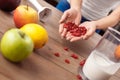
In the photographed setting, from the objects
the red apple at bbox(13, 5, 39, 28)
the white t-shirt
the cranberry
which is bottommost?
the white t-shirt

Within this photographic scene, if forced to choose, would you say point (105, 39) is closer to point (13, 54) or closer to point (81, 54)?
point (81, 54)

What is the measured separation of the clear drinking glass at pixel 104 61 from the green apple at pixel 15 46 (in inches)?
8.7

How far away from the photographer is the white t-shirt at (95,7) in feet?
5.35

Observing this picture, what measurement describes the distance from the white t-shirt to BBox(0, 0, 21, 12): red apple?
621 mm

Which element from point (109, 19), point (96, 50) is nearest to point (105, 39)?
point (96, 50)

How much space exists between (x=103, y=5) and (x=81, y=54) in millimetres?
628

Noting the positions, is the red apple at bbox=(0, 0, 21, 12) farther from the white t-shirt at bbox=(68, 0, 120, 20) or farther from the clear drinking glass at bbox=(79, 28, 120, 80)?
the white t-shirt at bbox=(68, 0, 120, 20)

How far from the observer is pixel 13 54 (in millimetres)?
835

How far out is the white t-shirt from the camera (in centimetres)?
163

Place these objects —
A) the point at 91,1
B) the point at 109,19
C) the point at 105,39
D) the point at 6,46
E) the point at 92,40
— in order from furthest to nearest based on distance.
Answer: the point at 91,1 < the point at 109,19 < the point at 92,40 < the point at 105,39 < the point at 6,46

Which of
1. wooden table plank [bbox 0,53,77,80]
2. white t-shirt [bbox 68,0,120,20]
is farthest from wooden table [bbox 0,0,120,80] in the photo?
white t-shirt [bbox 68,0,120,20]

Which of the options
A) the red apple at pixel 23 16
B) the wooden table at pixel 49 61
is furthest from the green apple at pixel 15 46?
the red apple at pixel 23 16

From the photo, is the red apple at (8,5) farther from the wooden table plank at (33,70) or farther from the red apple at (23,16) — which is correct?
the wooden table plank at (33,70)

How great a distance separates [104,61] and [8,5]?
43 cm
